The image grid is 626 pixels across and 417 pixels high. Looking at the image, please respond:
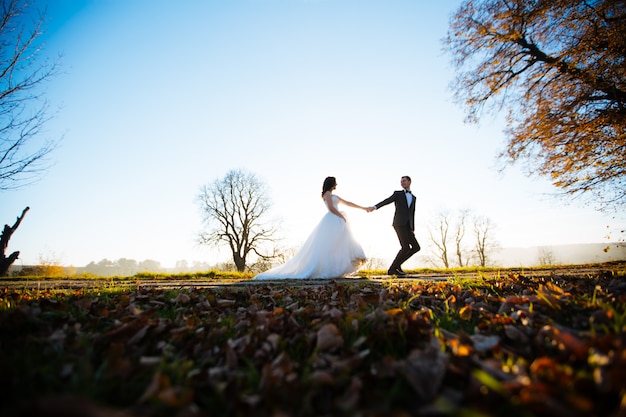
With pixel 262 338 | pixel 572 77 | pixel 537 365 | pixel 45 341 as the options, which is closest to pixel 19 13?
pixel 45 341

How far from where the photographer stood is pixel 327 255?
26.1ft

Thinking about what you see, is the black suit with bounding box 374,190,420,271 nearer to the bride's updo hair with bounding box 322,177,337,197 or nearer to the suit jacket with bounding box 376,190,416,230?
the suit jacket with bounding box 376,190,416,230

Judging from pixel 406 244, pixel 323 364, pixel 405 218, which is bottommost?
pixel 323 364

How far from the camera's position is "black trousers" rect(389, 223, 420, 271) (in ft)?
26.8

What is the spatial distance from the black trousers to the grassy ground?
18.3 ft

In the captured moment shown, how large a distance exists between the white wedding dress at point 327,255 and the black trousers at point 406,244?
1.04 meters

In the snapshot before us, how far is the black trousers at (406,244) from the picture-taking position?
26.8 feet

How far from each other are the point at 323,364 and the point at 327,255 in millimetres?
6467

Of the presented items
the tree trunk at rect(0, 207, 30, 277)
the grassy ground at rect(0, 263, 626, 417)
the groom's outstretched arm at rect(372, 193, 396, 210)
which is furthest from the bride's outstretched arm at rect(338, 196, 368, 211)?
the tree trunk at rect(0, 207, 30, 277)

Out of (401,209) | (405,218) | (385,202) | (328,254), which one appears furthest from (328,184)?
(405,218)

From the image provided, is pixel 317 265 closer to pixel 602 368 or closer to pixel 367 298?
pixel 367 298

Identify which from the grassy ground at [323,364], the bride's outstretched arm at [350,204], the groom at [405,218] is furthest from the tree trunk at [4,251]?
the groom at [405,218]

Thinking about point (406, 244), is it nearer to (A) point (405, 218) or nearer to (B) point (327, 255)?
(A) point (405, 218)

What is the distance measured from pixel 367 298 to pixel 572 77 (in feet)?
31.4
